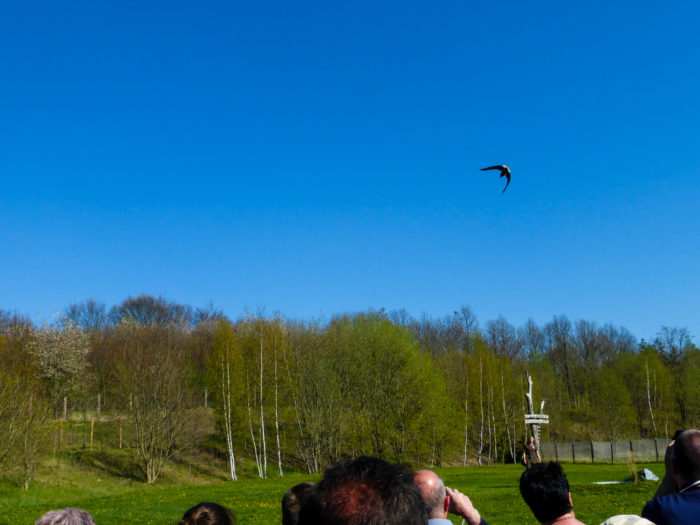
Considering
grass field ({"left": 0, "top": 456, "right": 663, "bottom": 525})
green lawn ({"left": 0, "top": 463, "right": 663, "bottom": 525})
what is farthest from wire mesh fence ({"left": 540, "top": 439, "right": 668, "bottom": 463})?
green lawn ({"left": 0, "top": 463, "right": 663, "bottom": 525})

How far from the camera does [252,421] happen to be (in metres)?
41.9

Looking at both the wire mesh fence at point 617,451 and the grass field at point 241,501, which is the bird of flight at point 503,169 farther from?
the wire mesh fence at point 617,451

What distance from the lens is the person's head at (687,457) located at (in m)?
3.36

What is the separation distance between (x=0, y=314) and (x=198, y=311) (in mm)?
41792

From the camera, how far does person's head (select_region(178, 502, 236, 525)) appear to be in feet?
11.0

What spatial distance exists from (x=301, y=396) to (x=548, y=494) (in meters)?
40.7

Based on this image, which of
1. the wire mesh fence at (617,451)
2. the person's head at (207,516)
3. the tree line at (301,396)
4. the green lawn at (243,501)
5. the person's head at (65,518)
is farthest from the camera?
the wire mesh fence at (617,451)

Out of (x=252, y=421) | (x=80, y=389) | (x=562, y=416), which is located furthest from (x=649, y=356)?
(x=80, y=389)

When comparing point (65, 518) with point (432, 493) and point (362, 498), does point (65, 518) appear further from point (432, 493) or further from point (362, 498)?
point (362, 498)

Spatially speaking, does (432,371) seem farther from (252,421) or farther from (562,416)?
(562,416)

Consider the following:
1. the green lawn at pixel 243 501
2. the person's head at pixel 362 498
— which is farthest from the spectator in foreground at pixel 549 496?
the green lawn at pixel 243 501

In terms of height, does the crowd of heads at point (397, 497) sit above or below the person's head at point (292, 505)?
above

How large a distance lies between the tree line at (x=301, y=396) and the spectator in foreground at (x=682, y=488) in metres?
30.6

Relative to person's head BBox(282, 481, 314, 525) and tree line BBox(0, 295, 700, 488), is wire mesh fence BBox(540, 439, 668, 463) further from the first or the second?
person's head BBox(282, 481, 314, 525)
